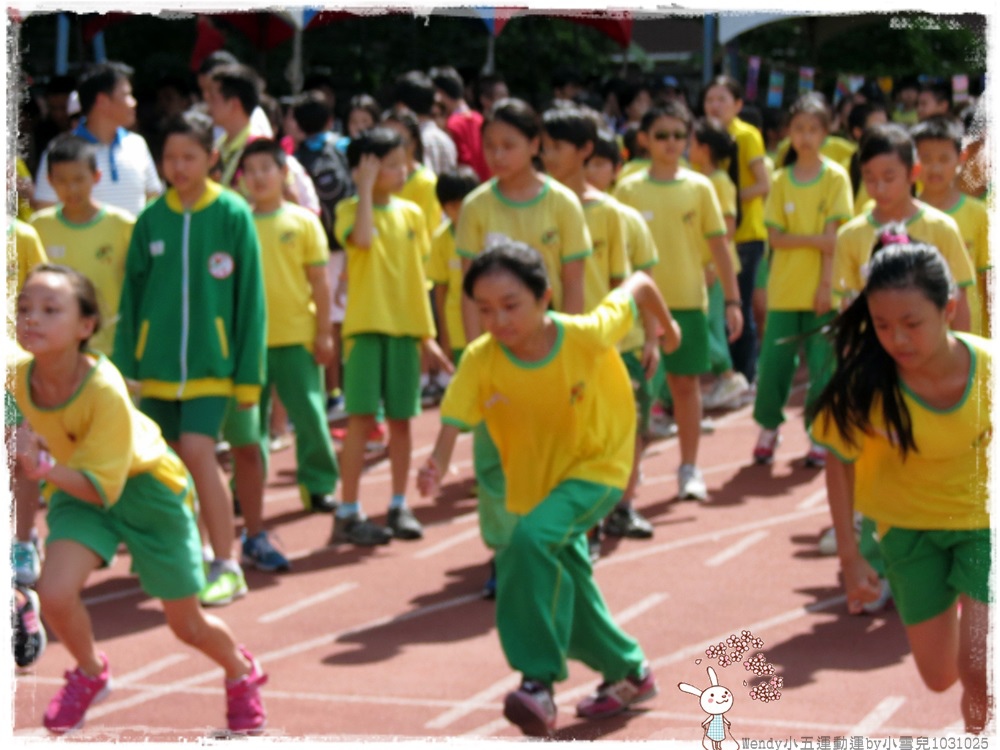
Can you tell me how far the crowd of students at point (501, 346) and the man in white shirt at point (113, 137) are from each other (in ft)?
0.05

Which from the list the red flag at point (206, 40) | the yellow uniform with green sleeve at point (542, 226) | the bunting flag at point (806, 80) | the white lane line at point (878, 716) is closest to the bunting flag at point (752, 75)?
the bunting flag at point (806, 80)

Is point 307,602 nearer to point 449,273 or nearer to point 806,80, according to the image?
point 449,273

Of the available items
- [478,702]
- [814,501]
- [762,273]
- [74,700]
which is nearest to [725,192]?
[762,273]

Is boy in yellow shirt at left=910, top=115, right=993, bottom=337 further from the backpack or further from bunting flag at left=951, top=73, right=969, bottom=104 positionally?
bunting flag at left=951, top=73, right=969, bottom=104

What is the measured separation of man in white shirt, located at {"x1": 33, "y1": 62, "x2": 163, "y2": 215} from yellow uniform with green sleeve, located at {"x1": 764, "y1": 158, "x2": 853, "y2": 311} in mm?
3288

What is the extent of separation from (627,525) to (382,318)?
61.2 inches

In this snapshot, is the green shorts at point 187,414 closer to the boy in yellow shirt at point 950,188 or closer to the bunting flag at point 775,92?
the boy in yellow shirt at point 950,188

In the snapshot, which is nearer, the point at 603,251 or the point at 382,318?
the point at 603,251

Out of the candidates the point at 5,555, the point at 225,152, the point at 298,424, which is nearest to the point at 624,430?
the point at 5,555

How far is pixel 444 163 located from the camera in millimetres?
11508

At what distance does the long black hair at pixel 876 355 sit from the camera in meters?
4.38

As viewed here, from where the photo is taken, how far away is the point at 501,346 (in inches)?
216

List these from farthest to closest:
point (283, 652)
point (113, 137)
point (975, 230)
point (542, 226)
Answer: point (113, 137) → point (975, 230) → point (542, 226) → point (283, 652)

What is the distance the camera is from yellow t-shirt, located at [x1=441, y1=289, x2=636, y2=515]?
17.9 feet
